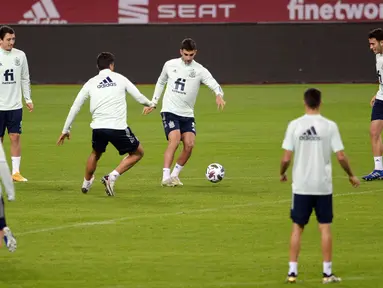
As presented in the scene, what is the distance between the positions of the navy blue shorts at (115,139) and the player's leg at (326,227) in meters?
6.10

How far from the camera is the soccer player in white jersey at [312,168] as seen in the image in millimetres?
10859

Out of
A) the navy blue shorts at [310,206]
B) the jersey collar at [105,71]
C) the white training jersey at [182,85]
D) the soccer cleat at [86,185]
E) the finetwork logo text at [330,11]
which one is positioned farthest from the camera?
the finetwork logo text at [330,11]

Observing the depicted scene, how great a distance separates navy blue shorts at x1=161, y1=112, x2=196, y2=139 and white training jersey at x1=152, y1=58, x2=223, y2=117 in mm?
68

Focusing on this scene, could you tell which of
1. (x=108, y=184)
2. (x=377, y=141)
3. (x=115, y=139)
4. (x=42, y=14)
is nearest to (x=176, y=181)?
(x=108, y=184)

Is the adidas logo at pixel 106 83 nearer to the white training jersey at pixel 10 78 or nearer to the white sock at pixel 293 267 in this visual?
the white training jersey at pixel 10 78

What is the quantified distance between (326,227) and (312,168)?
1.98 feet

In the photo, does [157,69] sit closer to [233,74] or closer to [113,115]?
[233,74]

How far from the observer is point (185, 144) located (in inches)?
711

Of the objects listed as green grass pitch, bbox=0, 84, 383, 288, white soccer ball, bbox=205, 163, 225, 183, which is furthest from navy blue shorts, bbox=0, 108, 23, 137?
white soccer ball, bbox=205, 163, 225, 183

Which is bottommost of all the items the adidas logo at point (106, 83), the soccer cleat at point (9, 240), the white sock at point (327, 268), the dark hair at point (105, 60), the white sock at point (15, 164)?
the white sock at point (327, 268)

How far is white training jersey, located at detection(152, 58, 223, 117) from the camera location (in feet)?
59.2

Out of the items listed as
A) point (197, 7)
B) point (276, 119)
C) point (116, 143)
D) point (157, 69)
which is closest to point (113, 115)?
point (116, 143)

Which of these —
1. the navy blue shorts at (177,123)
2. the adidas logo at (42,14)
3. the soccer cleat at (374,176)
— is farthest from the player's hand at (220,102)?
the adidas logo at (42,14)

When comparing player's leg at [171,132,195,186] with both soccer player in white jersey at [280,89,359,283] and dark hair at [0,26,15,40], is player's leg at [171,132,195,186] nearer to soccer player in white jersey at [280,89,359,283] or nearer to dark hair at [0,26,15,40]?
dark hair at [0,26,15,40]
